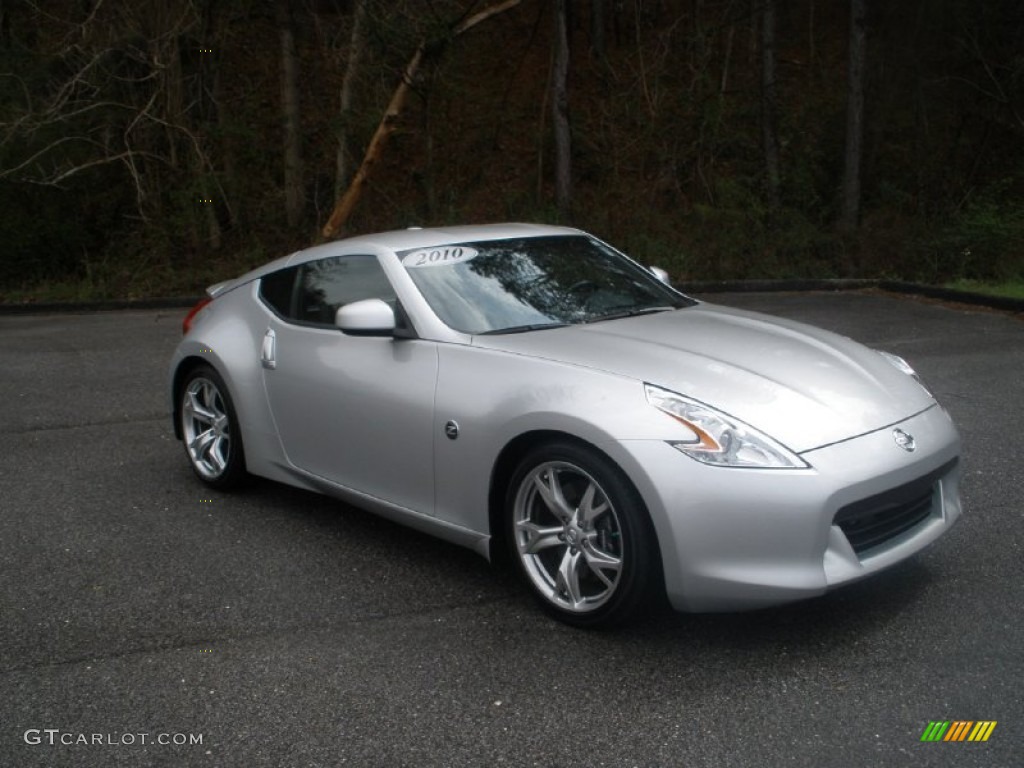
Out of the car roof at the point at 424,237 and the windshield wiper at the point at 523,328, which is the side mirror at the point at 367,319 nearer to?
the windshield wiper at the point at 523,328

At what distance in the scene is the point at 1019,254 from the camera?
1612 cm

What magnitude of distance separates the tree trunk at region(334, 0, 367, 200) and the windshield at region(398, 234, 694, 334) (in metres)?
14.2

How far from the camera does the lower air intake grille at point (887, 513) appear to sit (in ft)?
12.6

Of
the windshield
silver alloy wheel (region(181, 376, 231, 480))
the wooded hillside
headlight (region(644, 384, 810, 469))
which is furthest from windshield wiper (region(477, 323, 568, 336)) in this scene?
the wooded hillside

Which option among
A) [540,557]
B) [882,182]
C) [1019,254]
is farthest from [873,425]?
[882,182]

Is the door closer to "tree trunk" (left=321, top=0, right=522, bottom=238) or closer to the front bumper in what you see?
A: the front bumper

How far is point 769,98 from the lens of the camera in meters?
21.3

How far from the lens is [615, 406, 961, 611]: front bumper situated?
3.70 meters

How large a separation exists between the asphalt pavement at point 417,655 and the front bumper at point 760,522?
1.01ft

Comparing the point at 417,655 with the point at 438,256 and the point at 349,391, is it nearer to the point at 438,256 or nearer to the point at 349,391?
the point at 349,391

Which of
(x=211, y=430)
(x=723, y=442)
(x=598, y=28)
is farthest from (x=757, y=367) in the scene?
(x=598, y=28)

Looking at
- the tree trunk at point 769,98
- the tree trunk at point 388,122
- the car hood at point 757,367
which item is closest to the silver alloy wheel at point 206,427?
the car hood at point 757,367

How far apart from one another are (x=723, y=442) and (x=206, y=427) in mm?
3585

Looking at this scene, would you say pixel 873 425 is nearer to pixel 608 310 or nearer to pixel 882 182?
pixel 608 310
